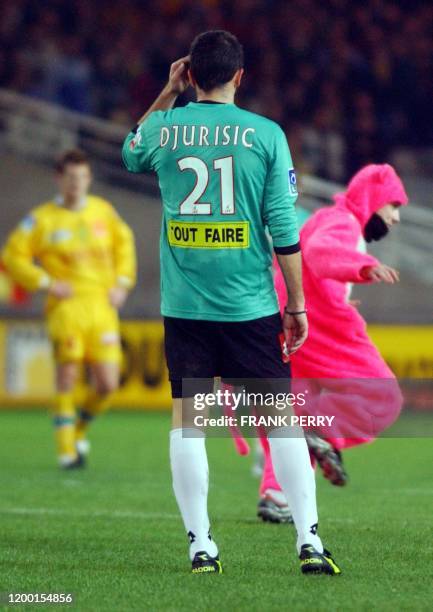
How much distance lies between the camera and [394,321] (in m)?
15.7

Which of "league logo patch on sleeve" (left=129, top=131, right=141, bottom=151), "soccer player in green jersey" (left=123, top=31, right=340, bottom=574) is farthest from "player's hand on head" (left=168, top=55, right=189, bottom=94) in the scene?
"league logo patch on sleeve" (left=129, top=131, right=141, bottom=151)

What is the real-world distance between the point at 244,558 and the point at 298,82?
511 inches

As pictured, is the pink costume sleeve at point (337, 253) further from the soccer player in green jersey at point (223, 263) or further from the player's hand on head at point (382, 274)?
the soccer player in green jersey at point (223, 263)

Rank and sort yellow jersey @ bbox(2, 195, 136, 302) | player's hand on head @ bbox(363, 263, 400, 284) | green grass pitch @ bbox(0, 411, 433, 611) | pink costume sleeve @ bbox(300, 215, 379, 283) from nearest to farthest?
green grass pitch @ bbox(0, 411, 433, 611) → player's hand on head @ bbox(363, 263, 400, 284) → pink costume sleeve @ bbox(300, 215, 379, 283) → yellow jersey @ bbox(2, 195, 136, 302)

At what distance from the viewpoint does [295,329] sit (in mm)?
5184

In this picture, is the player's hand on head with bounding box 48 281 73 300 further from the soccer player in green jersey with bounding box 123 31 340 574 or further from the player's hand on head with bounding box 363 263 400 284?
the soccer player in green jersey with bounding box 123 31 340 574

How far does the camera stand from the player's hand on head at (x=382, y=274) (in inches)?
206

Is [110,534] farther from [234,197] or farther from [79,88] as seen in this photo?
[79,88]

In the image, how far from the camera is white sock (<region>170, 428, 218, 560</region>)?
508 centimetres

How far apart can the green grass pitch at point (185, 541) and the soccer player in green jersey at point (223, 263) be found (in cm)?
30

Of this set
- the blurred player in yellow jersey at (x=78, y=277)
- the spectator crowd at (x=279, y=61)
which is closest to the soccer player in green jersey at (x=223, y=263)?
the blurred player in yellow jersey at (x=78, y=277)

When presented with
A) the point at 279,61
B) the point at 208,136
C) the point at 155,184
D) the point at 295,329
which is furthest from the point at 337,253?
the point at 279,61

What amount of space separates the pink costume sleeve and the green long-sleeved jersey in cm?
64

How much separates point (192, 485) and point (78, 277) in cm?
580
